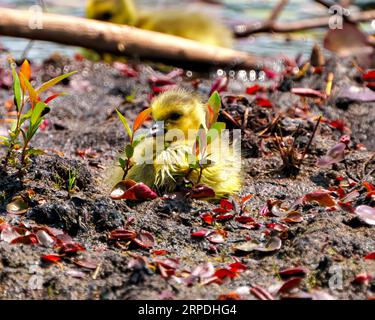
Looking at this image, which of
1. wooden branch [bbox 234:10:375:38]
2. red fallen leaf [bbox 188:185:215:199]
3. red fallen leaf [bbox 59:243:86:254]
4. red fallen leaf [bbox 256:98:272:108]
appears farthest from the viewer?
wooden branch [bbox 234:10:375:38]

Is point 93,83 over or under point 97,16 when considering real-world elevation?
under

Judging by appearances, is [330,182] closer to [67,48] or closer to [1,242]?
[1,242]

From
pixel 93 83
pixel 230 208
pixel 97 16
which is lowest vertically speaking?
pixel 230 208

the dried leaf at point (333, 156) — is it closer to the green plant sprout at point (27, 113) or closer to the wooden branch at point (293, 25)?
the green plant sprout at point (27, 113)

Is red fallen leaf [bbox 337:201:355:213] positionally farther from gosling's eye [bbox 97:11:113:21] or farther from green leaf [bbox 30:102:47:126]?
gosling's eye [bbox 97:11:113:21]

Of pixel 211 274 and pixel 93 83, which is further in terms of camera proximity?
pixel 93 83


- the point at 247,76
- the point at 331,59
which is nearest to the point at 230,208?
the point at 331,59

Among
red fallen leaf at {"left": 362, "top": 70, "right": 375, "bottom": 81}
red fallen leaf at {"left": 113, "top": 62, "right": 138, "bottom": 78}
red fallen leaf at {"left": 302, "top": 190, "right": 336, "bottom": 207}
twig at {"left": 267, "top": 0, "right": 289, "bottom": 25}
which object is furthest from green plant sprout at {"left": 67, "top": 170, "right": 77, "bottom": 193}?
twig at {"left": 267, "top": 0, "right": 289, "bottom": 25}
